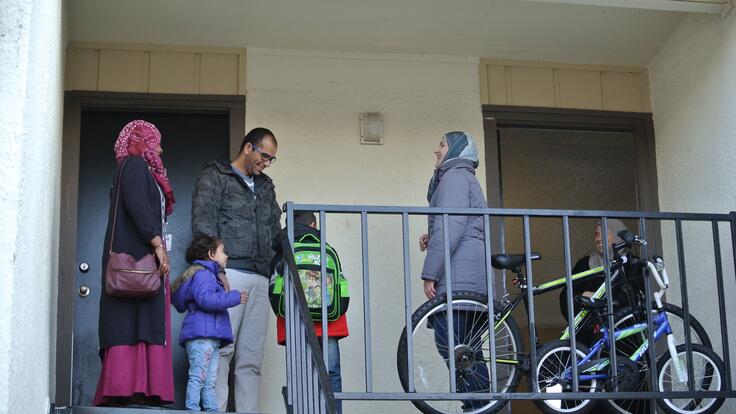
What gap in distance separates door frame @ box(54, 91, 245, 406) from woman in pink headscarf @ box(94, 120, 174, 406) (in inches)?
54.7

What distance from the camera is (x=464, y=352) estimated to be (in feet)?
17.6

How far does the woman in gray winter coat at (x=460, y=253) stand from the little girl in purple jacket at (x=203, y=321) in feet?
3.36

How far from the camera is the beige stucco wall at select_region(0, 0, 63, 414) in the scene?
3797 millimetres

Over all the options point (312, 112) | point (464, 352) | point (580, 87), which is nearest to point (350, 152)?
point (312, 112)

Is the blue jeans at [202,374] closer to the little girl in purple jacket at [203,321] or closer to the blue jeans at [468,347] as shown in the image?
the little girl in purple jacket at [203,321]

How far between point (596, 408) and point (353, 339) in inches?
61.5

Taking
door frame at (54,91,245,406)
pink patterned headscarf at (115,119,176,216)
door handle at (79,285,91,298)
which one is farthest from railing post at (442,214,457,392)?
door handle at (79,285,91,298)

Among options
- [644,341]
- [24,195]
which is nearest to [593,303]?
[644,341]

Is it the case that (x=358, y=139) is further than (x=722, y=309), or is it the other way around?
(x=358, y=139)

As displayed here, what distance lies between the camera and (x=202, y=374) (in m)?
5.56

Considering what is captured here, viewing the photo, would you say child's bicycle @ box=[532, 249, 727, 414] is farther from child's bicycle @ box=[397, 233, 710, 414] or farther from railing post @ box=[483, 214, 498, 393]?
railing post @ box=[483, 214, 498, 393]

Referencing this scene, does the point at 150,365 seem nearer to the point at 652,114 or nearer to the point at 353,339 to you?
the point at 353,339

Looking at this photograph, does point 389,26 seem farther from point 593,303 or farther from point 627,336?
point 627,336

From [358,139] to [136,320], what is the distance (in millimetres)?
2398
